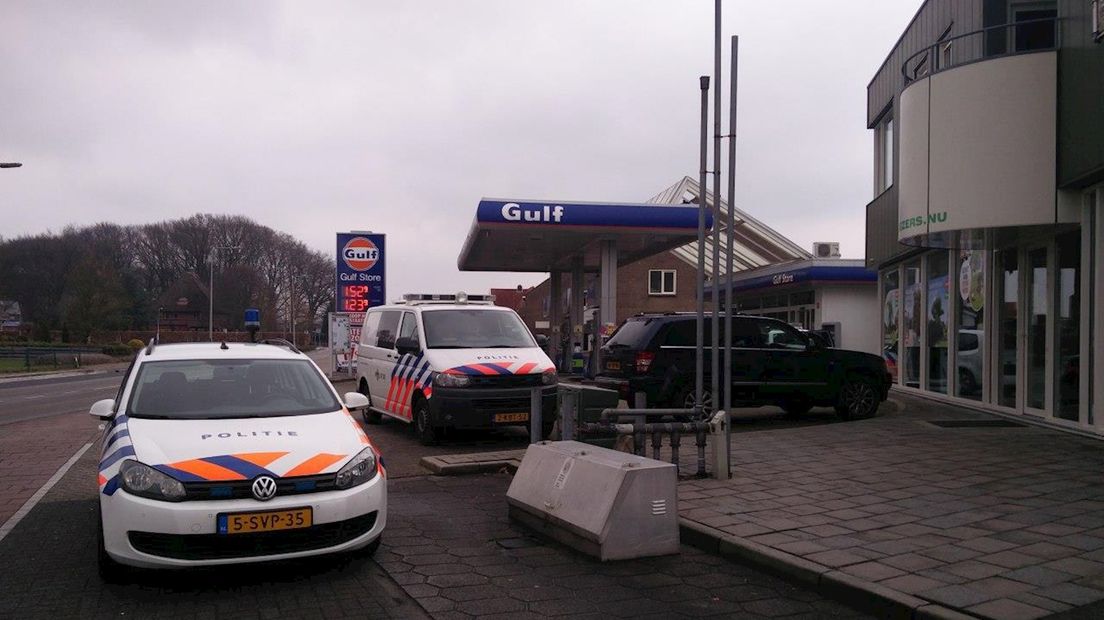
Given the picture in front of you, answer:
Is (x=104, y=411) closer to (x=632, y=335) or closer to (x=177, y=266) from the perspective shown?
(x=632, y=335)

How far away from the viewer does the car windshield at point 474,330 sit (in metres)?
12.6

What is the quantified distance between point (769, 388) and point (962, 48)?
611 centimetres

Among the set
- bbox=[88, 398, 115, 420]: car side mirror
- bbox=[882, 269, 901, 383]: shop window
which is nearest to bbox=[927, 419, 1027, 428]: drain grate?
bbox=[882, 269, 901, 383]: shop window

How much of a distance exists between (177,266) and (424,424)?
243 feet

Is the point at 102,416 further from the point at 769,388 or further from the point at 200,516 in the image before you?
the point at 769,388

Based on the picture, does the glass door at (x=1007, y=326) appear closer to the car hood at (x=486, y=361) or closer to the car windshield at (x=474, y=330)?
the car hood at (x=486, y=361)

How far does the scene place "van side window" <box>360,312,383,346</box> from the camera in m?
14.7

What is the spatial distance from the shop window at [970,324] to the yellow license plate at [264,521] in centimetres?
1265

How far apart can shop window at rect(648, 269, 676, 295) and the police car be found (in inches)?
1861

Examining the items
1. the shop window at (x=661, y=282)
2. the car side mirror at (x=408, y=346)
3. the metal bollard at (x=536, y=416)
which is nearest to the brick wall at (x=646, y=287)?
Answer: the shop window at (x=661, y=282)

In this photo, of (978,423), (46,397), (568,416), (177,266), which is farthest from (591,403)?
(177,266)

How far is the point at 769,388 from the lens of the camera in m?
14.2

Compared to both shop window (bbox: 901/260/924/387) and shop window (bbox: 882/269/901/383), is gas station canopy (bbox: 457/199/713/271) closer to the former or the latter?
shop window (bbox: 901/260/924/387)

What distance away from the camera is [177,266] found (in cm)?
7881
